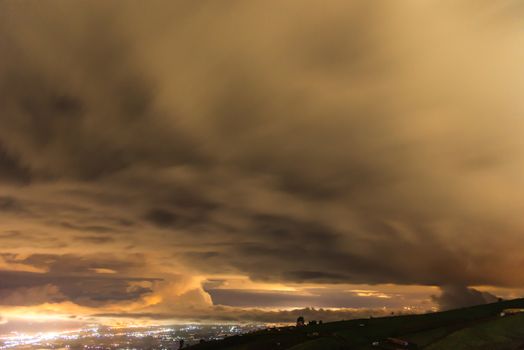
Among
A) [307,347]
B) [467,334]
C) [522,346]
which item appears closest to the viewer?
[522,346]

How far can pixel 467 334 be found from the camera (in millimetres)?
184250

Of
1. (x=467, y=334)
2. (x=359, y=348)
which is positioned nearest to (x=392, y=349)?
(x=359, y=348)

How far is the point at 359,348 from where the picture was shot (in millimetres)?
199250

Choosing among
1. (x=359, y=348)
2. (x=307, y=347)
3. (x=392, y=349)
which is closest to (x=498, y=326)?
(x=392, y=349)

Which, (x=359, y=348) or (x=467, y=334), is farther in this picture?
(x=359, y=348)

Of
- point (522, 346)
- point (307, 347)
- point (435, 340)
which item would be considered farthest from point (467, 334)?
point (307, 347)

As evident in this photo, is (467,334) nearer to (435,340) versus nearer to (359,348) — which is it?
(435,340)

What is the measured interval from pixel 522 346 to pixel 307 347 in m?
90.5

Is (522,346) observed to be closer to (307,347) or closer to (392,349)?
(392,349)

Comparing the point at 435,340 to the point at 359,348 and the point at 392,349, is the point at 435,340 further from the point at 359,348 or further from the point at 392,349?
the point at 359,348

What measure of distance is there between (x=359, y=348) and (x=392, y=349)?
18550mm

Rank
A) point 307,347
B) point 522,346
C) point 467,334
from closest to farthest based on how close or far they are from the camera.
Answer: point 522,346 < point 467,334 < point 307,347

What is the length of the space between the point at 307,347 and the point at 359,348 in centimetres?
2597

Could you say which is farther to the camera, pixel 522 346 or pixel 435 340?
pixel 435 340
